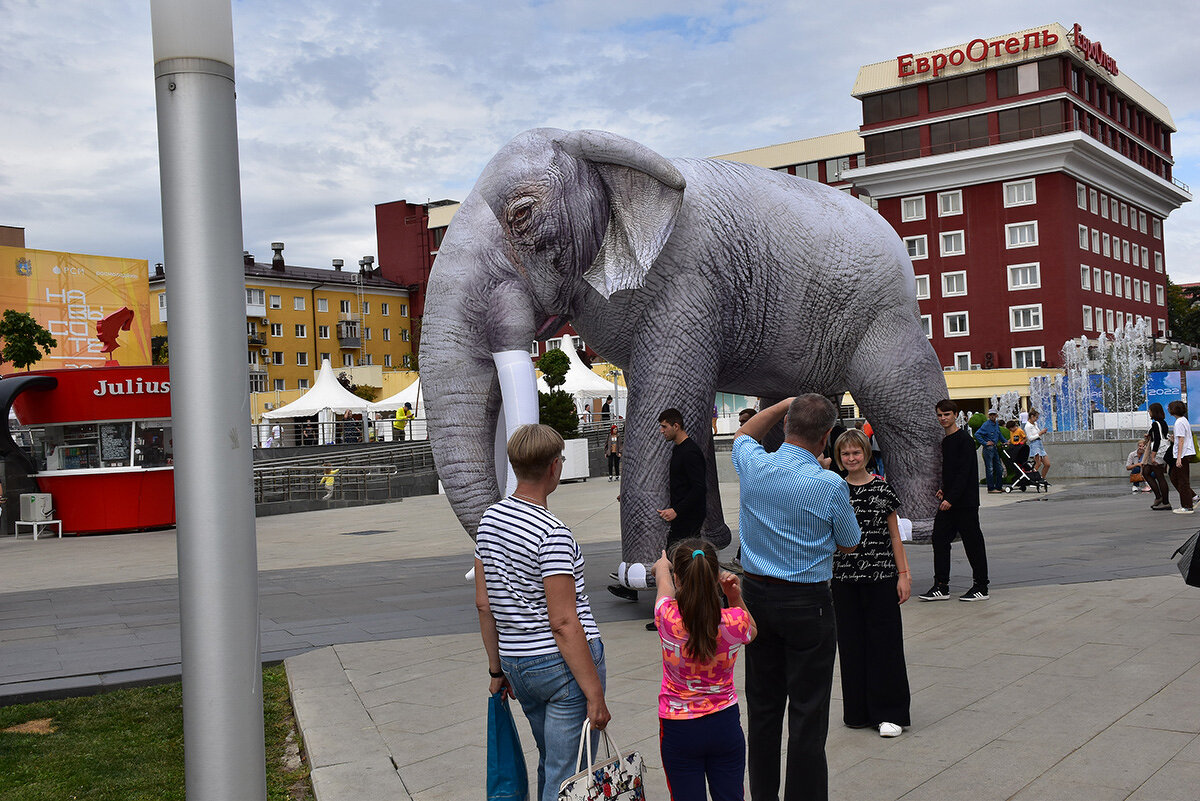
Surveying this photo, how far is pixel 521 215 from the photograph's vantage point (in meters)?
6.75

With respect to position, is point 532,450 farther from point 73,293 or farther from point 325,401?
point 73,293

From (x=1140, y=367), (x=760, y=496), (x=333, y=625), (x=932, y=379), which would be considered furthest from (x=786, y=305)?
(x=1140, y=367)

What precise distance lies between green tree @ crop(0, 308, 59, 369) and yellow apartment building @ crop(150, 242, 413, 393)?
35.2 m

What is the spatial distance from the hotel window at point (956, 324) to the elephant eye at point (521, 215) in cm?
5105

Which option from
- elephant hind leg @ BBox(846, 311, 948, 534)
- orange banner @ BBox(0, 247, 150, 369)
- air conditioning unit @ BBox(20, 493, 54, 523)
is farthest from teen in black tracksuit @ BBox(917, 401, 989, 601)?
orange banner @ BBox(0, 247, 150, 369)

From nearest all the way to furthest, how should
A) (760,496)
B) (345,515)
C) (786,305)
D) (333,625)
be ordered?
(760,496), (786,305), (333,625), (345,515)

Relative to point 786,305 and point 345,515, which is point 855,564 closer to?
point 786,305

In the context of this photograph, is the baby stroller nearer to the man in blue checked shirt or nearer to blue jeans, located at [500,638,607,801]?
the man in blue checked shirt

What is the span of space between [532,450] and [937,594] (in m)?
5.88

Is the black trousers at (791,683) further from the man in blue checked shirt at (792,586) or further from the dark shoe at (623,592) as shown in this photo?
the dark shoe at (623,592)

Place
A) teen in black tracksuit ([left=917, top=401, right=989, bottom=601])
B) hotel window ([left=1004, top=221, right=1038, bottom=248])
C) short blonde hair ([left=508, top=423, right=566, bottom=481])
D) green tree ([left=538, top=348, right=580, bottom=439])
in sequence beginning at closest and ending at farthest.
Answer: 1. short blonde hair ([left=508, top=423, right=566, bottom=481])
2. teen in black tracksuit ([left=917, top=401, right=989, bottom=601])
3. green tree ([left=538, top=348, right=580, bottom=439])
4. hotel window ([left=1004, top=221, right=1038, bottom=248])

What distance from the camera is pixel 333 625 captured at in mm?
8602

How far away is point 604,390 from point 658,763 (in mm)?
28215

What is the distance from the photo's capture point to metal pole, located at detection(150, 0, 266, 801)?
3.28 meters
